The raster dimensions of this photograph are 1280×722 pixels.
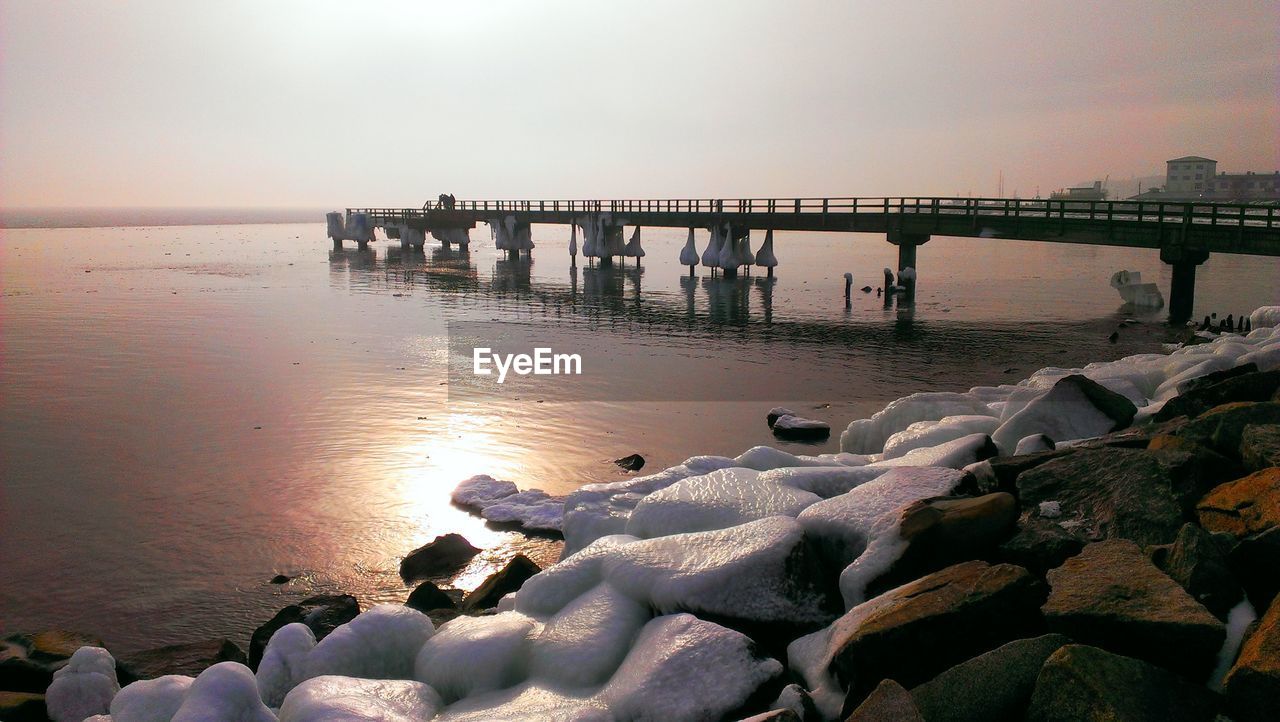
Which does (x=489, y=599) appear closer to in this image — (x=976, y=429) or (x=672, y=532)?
(x=672, y=532)

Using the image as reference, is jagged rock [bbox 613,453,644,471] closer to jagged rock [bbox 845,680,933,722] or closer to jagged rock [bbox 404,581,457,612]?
jagged rock [bbox 404,581,457,612]

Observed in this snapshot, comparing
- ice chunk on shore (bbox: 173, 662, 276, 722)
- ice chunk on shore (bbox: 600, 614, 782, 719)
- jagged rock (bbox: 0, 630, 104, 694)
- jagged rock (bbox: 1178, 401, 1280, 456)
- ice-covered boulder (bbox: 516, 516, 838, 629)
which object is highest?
jagged rock (bbox: 1178, 401, 1280, 456)

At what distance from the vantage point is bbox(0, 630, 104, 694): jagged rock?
6.92 meters

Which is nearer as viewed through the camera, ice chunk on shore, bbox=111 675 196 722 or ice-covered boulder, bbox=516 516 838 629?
ice chunk on shore, bbox=111 675 196 722

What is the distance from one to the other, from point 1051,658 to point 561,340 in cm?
2337

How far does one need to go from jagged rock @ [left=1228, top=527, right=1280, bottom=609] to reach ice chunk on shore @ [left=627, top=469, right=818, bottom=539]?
2.92 meters

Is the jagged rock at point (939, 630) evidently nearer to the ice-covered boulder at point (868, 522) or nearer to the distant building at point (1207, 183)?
the ice-covered boulder at point (868, 522)

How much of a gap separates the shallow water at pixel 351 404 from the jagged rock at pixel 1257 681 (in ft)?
23.8

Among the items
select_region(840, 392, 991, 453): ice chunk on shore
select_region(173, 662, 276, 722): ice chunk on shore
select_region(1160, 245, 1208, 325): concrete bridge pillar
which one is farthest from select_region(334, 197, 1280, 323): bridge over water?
select_region(173, 662, 276, 722): ice chunk on shore

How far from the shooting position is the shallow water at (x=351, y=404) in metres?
10.0

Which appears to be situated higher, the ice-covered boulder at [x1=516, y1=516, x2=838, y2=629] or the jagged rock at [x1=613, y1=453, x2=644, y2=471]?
the ice-covered boulder at [x1=516, y1=516, x2=838, y2=629]

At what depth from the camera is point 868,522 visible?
20.1ft

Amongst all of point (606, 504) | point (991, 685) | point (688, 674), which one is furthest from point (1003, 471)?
point (606, 504)

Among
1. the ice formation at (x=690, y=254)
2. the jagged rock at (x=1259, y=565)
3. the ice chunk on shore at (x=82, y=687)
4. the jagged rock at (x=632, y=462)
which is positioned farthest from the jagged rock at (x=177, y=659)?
the ice formation at (x=690, y=254)
